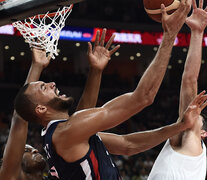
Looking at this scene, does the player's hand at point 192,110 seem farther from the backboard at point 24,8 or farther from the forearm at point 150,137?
the backboard at point 24,8

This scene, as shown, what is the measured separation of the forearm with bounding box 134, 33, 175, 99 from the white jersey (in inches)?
31.5

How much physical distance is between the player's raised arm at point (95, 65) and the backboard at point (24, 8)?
0.40 meters

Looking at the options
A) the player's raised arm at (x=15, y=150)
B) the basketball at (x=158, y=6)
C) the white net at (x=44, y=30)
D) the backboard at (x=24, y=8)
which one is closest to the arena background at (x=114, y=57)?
the white net at (x=44, y=30)

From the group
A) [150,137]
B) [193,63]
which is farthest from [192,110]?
[193,63]

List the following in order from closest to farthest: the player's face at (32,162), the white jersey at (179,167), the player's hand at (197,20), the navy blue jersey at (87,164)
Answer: the navy blue jersey at (87,164) < the white jersey at (179,167) < the player's face at (32,162) < the player's hand at (197,20)

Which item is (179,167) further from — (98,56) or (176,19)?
(176,19)

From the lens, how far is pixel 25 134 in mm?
2938

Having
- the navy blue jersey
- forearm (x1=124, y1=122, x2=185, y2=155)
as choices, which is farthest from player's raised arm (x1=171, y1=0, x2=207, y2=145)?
the navy blue jersey

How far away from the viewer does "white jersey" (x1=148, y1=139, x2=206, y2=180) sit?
9.57ft

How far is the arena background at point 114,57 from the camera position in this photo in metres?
12.5

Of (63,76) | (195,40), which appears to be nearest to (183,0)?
(195,40)

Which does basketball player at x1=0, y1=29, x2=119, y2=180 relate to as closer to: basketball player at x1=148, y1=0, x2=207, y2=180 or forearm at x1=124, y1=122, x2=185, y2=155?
forearm at x1=124, y1=122, x2=185, y2=155

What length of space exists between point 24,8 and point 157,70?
3.48 ft

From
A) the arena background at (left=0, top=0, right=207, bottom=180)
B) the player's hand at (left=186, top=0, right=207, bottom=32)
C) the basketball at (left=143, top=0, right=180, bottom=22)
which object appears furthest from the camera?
the arena background at (left=0, top=0, right=207, bottom=180)
